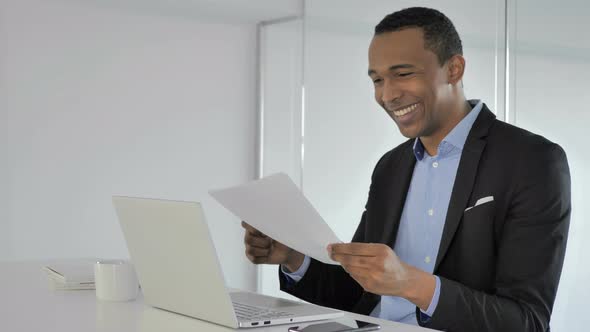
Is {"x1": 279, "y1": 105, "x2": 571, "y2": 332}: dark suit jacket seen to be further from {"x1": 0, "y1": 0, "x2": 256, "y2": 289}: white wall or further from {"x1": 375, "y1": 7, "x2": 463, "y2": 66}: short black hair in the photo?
{"x1": 0, "y1": 0, "x2": 256, "y2": 289}: white wall

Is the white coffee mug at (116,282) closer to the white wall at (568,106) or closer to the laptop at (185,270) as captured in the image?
the laptop at (185,270)

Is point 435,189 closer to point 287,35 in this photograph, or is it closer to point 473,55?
point 473,55

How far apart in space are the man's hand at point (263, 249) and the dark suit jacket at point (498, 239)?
0.12 metres

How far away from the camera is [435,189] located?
229 centimetres

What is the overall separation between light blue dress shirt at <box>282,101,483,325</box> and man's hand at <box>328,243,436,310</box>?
0.37 metres

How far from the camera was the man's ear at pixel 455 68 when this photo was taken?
2.28 meters

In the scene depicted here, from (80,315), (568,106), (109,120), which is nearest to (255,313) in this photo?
(80,315)

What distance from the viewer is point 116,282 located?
198 centimetres

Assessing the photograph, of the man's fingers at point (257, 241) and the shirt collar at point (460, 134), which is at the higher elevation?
the shirt collar at point (460, 134)

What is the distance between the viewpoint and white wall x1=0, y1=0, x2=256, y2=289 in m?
4.59

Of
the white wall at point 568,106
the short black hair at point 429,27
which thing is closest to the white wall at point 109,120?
the white wall at point 568,106

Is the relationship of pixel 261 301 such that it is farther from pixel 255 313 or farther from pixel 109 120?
pixel 109 120

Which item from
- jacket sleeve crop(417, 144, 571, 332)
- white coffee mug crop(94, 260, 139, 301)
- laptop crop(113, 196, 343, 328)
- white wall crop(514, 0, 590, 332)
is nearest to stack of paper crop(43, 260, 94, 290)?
white coffee mug crop(94, 260, 139, 301)

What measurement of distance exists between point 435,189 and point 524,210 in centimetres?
30
